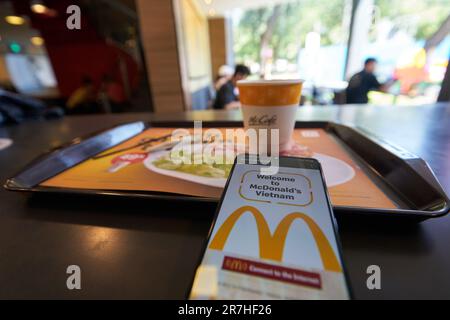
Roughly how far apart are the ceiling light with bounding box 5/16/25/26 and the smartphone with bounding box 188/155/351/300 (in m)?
5.05

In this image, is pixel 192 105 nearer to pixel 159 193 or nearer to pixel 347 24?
pixel 347 24

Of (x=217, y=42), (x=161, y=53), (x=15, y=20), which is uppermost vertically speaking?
(x=15, y=20)

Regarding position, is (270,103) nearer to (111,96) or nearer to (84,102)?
(84,102)

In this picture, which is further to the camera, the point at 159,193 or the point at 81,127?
the point at 81,127

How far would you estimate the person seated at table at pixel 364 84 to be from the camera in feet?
6.81

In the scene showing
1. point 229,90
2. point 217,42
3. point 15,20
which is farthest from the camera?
point 217,42

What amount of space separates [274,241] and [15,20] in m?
5.37

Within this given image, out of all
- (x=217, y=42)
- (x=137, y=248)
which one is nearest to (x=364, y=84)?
(x=137, y=248)

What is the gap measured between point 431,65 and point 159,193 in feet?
10.6

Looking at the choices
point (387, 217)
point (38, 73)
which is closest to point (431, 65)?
point (387, 217)

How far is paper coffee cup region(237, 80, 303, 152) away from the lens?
1.07 feet

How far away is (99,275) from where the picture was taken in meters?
0.19

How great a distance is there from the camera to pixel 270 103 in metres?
0.33

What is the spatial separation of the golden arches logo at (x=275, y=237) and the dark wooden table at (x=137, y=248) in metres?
0.04
